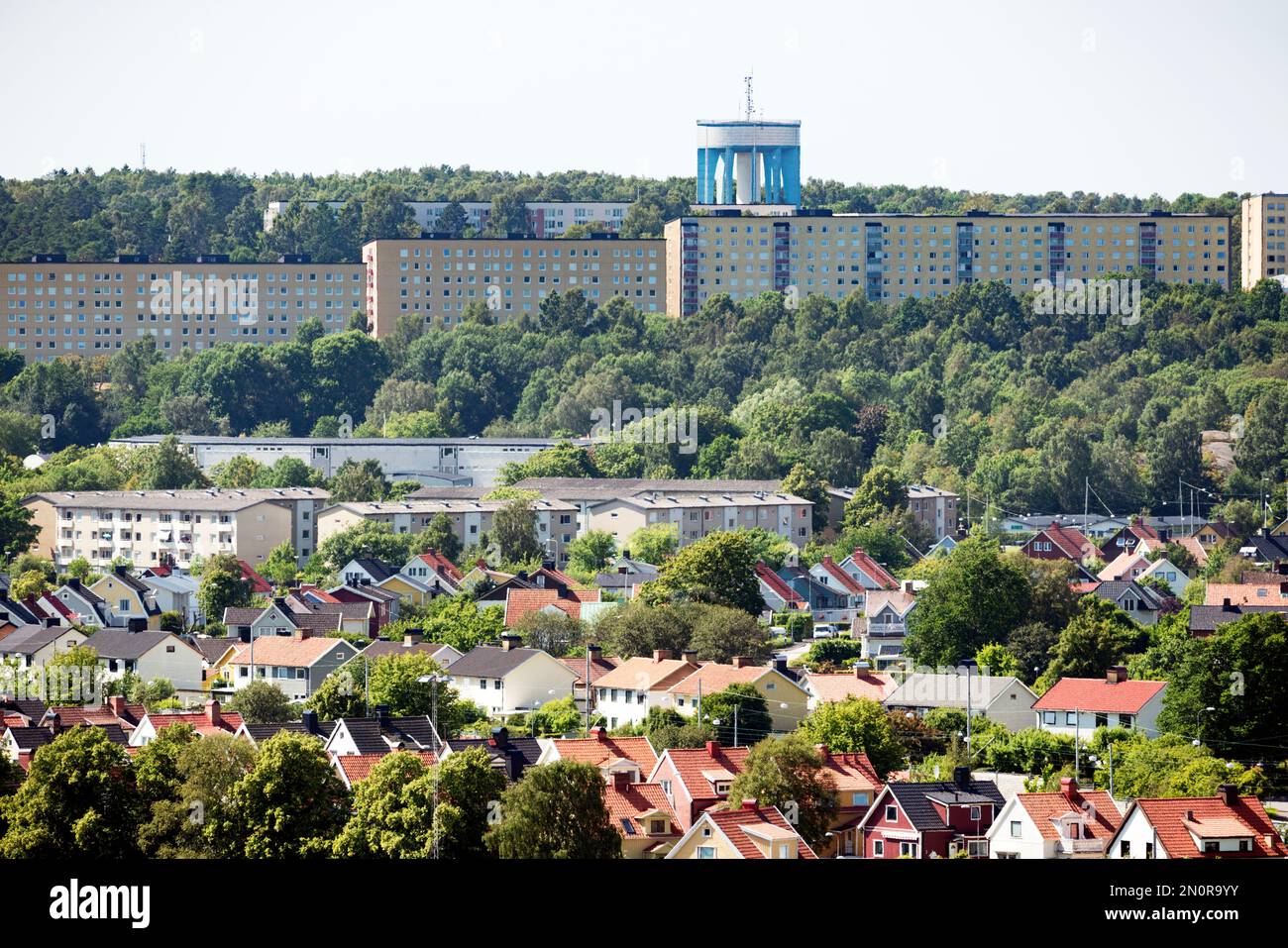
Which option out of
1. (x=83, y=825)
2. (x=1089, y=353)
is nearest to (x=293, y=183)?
(x=1089, y=353)

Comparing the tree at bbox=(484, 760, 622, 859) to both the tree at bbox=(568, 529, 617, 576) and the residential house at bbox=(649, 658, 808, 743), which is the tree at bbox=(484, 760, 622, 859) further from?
the tree at bbox=(568, 529, 617, 576)

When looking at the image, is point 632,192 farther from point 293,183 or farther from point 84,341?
point 84,341

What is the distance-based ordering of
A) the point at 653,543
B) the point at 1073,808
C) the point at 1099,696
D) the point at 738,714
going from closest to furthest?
the point at 1073,808, the point at 738,714, the point at 1099,696, the point at 653,543

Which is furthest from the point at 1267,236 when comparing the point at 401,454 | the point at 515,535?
the point at 515,535

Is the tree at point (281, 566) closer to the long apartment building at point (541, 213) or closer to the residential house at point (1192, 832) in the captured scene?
the residential house at point (1192, 832)

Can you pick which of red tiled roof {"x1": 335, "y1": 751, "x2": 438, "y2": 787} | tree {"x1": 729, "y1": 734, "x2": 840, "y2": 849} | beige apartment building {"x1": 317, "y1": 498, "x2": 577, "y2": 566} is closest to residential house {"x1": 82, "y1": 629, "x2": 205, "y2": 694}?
red tiled roof {"x1": 335, "y1": 751, "x2": 438, "y2": 787}

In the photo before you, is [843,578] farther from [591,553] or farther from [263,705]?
[263,705]
